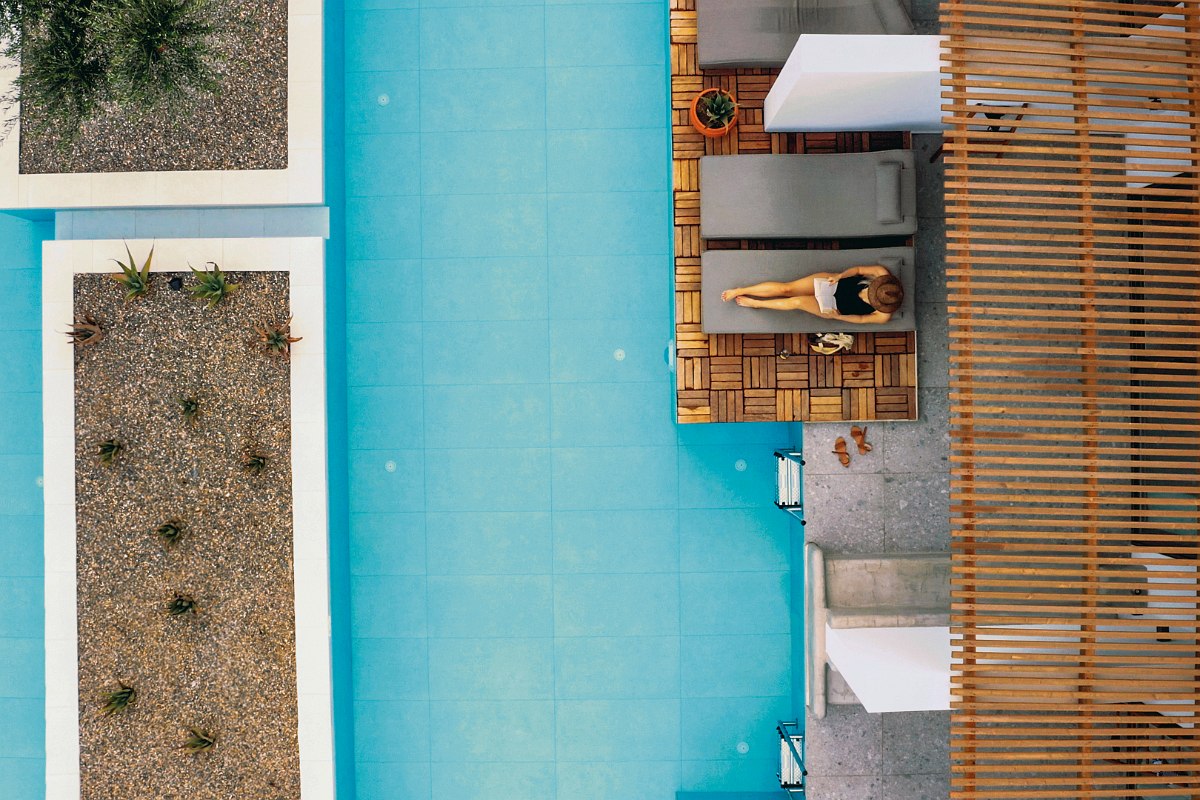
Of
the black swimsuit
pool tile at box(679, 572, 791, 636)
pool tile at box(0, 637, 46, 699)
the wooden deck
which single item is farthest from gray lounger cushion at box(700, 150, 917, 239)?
pool tile at box(0, 637, 46, 699)

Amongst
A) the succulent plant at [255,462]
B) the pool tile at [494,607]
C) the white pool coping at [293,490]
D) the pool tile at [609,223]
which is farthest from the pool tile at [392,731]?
the pool tile at [609,223]

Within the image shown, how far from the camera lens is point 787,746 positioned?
211 inches

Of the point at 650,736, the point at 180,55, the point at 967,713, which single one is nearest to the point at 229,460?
the point at 180,55

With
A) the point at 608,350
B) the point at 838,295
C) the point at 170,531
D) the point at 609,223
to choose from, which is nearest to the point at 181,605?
the point at 170,531

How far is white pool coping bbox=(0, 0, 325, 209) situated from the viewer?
5.24 m

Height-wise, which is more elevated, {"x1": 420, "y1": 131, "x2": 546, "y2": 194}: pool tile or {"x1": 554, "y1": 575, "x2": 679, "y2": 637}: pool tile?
{"x1": 420, "y1": 131, "x2": 546, "y2": 194}: pool tile

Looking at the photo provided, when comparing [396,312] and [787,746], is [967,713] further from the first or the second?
[396,312]

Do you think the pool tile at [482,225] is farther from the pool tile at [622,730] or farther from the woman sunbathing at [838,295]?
the pool tile at [622,730]

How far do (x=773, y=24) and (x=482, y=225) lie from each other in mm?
2620

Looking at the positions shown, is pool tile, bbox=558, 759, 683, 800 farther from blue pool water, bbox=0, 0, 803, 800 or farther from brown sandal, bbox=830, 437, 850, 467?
brown sandal, bbox=830, 437, 850, 467

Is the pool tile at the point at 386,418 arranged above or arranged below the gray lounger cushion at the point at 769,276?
below

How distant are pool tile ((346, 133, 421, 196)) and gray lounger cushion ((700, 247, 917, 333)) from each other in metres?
2.53

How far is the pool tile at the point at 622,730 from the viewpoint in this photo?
561 cm

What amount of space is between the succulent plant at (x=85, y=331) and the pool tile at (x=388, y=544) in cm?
233
